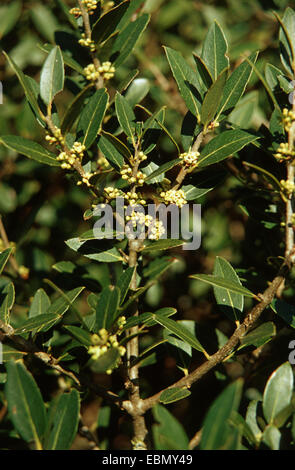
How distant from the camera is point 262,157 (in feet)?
5.00

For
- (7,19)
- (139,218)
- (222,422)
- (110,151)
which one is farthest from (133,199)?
(7,19)

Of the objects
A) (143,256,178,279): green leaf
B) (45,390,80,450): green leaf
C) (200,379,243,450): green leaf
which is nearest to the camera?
(200,379,243,450): green leaf

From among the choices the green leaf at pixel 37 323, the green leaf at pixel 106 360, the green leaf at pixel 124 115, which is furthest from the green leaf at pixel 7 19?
the green leaf at pixel 106 360

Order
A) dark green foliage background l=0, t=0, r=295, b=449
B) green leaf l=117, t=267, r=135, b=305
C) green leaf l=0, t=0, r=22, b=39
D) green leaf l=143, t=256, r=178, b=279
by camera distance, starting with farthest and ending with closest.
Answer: green leaf l=0, t=0, r=22, b=39 → dark green foliage background l=0, t=0, r=295, b=449 → green leaf l=143, t=256, r=178, b=279 → green leaf l=117, t=267, r=135, b=305

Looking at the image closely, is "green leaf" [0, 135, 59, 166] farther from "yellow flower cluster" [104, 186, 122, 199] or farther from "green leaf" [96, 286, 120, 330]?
"green leaf" [96, 286, 120, 330]

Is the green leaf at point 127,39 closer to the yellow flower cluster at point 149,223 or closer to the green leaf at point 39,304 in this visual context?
the yellow flower cluster at point 149,223

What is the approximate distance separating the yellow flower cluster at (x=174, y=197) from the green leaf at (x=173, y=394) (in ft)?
1.65

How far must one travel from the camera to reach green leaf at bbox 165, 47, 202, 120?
1.25m

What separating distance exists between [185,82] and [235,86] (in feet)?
0.46

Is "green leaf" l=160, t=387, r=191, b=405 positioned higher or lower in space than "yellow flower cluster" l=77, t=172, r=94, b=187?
lower

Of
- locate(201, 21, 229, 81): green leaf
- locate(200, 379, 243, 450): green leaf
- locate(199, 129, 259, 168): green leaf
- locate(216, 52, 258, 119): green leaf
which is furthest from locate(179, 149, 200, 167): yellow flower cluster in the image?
locate(200, 379, 243, 450): green leaf

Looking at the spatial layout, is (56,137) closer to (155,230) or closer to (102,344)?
(155,230)

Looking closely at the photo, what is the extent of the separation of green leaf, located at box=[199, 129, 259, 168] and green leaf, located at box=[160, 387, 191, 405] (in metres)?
0.62

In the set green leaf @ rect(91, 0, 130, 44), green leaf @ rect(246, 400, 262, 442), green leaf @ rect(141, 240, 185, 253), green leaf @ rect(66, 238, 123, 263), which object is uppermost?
green leaf @ rect(91, 0, 130, 44)
